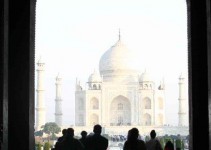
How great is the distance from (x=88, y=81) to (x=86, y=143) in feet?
131

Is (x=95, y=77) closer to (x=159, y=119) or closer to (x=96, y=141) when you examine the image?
(x=159, y=119)

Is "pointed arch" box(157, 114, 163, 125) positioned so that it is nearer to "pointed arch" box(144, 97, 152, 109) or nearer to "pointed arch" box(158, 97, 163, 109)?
"pointed arch" box(158, 97, 163, 109)

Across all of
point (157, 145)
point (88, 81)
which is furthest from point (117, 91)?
point (157, 145)

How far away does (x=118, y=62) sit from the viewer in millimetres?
41906

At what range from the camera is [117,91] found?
139 feet

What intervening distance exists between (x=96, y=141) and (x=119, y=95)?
127ft

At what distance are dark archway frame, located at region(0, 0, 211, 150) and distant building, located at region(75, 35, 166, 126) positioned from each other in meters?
37.9

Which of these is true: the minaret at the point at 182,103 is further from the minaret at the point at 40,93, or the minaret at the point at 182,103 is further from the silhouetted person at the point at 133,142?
the silhouetted person at the point at 133,142

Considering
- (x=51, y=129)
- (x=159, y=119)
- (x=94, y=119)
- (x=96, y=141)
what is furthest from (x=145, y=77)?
(x=96, y=141)

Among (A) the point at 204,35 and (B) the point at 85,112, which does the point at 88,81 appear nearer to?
(B) the point at 85,112

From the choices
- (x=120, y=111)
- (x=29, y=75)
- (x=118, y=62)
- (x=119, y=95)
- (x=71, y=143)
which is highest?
(x=118, y=62)

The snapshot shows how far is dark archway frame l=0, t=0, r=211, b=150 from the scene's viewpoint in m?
3.76

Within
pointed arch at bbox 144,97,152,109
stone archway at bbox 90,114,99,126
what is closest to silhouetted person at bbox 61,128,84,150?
pointed arch at bbox 144,97,152,109
